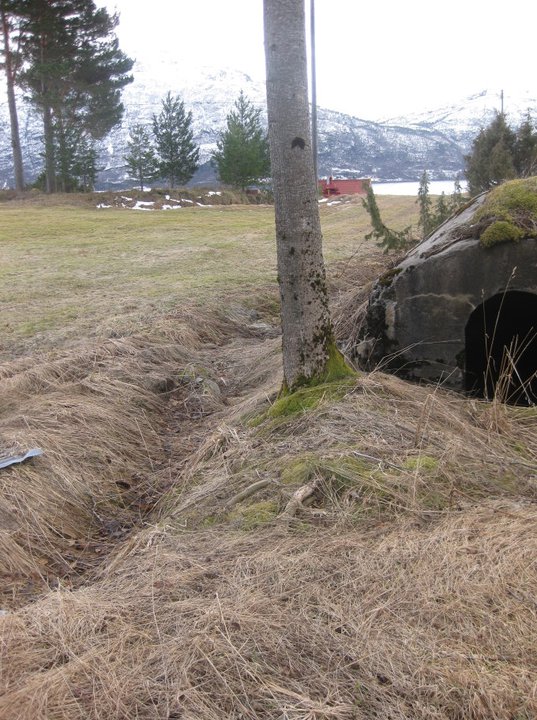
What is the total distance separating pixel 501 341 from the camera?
6.24 meters

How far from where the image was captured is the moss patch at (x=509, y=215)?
17.6 feet

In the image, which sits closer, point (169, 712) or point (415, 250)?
point (169, 712)

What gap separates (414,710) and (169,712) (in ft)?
2.68

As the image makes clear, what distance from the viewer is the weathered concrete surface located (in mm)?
5352

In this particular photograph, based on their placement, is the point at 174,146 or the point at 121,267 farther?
the point at 174,146

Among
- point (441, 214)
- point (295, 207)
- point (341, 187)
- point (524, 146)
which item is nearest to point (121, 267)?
point (441, 214)

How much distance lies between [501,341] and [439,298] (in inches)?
41.1

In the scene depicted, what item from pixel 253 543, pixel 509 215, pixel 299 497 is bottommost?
pixel 253 543

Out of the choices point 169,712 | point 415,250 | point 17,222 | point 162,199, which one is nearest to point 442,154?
point 162,199

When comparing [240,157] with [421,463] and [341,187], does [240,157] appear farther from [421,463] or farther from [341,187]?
[421,463]

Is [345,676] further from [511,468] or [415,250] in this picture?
[415,250]

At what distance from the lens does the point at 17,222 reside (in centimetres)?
2281

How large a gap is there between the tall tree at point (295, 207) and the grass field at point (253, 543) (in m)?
0.28

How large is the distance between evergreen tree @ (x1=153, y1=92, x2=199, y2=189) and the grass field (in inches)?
1412
